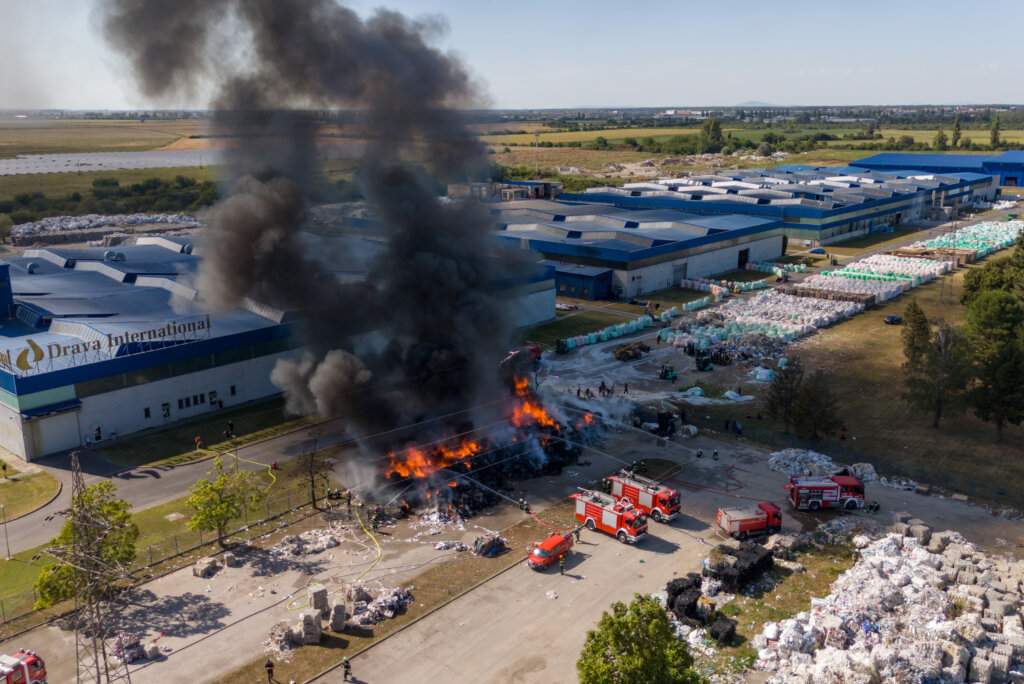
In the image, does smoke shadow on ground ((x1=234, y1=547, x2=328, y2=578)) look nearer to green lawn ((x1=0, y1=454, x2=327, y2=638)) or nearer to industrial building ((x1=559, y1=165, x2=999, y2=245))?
green lawn ((x1=0, y1=454, x2=327, y2=638))

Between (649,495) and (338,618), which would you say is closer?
(338,618)

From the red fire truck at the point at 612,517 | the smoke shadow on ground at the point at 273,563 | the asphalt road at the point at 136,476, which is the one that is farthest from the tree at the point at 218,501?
the red fire truck at the point at 612,517

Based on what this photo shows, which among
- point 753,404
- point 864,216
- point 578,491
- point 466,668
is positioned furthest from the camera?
point 864,216

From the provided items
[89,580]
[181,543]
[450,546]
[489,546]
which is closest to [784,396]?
[489,546]

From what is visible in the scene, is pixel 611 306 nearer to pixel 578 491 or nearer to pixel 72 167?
pixel 578 491

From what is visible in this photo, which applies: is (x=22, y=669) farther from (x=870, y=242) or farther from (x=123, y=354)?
(x=870, y=242)

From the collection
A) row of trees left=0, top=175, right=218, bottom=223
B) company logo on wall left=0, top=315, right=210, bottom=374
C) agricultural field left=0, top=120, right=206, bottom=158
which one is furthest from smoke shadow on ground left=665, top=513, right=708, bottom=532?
row of trees left=0, top=175, right=218, bottom=223

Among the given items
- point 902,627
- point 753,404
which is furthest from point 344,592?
point 753,404
